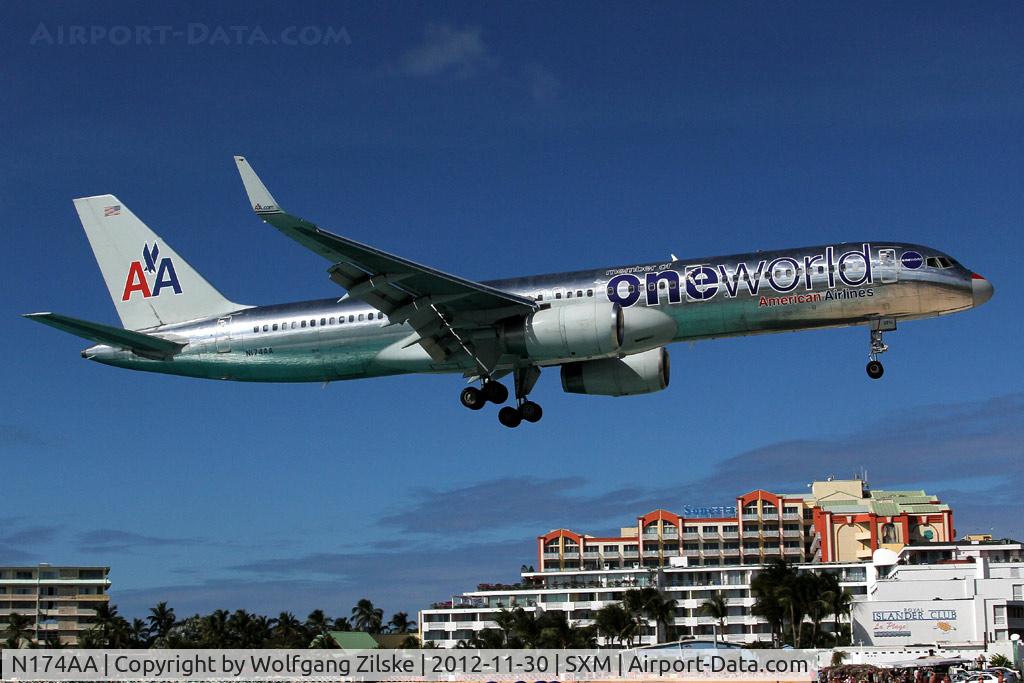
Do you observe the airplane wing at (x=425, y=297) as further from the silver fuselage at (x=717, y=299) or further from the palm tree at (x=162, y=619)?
the palm tree at (x=162, y=619)

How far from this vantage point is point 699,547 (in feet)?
550

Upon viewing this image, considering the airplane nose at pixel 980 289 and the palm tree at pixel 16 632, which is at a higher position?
the airplane nose at pixel 980 289

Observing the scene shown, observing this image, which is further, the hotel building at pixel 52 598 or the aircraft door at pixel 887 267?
the hotel building at pixel 52 598

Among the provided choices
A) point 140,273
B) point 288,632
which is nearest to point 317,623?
point 288,632

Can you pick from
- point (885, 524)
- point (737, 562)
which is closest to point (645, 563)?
point (737, 562)

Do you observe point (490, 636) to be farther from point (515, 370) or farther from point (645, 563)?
point (515, 370)

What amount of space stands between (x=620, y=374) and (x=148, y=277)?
20.8 m

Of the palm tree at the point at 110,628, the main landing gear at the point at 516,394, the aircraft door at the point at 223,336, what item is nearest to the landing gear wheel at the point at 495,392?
the main landing gear at the point at 516,394

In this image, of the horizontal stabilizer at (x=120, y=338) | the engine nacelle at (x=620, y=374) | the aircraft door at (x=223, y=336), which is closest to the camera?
the horizontal stabilizer at (x=120, y=338)

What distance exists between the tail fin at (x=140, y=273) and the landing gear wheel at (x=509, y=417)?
11868 mm

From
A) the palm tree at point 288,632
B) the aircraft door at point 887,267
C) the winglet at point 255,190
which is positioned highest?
the winglet at point 255,190

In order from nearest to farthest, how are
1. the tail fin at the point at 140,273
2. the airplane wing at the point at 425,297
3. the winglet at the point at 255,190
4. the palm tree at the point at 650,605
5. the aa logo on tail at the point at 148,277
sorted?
the winglet at the point at 255,190 < the airplane wing at the point at 425,297 < the tail fin at the point at 140,273 < the aa logo on tail at the point at 148,277 < the palm tree at the point at 650,605

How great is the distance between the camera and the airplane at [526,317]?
41344 millimetres

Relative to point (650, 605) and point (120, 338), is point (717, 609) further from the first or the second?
point (120, 338)
